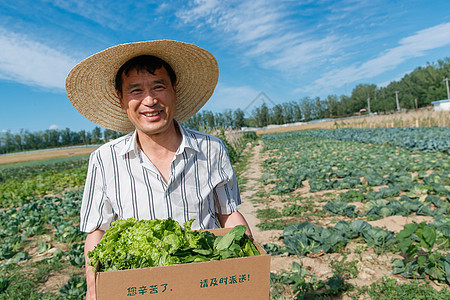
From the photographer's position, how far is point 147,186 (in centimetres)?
177

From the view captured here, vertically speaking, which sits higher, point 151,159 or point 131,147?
point 131,147

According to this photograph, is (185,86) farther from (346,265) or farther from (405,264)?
(405,264)

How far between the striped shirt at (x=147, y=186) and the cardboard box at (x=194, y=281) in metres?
0.75

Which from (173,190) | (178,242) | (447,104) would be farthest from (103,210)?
(447,104)

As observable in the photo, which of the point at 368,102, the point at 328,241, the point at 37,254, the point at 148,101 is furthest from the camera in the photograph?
the point at 368,102

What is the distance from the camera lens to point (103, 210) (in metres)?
1.73

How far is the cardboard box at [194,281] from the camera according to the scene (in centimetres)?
98

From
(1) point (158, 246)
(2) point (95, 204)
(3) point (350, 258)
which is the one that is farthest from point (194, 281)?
(3) point (350, 258)

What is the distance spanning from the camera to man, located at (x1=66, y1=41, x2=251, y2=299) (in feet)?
5.72

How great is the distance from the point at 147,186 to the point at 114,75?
3.06ft

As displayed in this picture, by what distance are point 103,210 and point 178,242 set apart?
784 mm

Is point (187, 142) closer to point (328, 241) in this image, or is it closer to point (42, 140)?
point (328, 241)

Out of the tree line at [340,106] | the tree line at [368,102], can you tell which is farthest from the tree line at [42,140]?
the tree line at [368,102]

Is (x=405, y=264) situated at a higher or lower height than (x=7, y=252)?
lower
